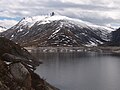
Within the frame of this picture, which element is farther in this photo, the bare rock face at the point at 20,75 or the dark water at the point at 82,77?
the dark water at the point at 82,77

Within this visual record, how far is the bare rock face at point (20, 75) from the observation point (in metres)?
30.6

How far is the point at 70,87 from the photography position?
218ft

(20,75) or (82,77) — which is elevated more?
(20,75)

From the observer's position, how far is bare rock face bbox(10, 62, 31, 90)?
30.6m

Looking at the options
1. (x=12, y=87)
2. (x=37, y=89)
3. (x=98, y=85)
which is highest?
(x=12, y=87)

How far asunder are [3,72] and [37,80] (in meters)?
8.09

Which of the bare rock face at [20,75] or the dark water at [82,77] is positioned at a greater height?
the bare rock face at [20,75]

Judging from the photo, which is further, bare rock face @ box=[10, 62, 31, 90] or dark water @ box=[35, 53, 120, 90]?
dark water @ box=[35, 53, 120, 90]

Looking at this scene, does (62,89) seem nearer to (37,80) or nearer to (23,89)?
(37,80)

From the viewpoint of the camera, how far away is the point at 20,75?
31281mm

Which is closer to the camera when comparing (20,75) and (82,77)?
(20,75)

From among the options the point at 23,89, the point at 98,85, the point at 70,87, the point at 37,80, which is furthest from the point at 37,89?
the point at 98,85

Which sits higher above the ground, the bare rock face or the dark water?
the bare rock face

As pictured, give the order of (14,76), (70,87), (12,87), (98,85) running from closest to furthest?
(12,87) < (14,76) < (70,87) < (98,85)
